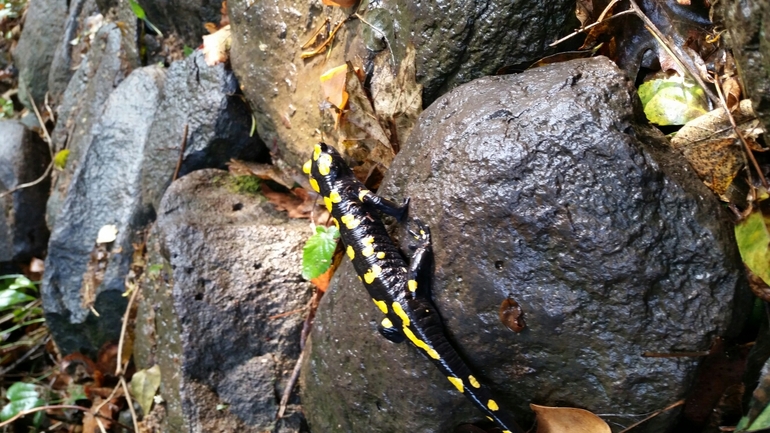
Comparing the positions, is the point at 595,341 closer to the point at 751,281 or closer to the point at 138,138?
the point at 751,281

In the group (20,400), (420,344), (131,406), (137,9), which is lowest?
(20,400)

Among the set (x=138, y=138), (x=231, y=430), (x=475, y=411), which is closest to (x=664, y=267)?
(x=475, y=411)

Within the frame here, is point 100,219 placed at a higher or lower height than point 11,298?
higher

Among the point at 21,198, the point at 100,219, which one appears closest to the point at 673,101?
the point at 100,219

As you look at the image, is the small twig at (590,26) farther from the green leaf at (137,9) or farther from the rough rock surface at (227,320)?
the green leaf at (137,9)

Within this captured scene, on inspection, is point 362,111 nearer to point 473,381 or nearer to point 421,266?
point 421,266

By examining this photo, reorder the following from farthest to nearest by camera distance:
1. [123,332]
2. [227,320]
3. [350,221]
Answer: [123,332] → [227,320] → [350,221]

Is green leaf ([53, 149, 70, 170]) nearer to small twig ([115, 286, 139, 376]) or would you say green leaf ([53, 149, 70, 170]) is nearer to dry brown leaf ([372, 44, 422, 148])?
small twig ([115, 286, 139, 376])
